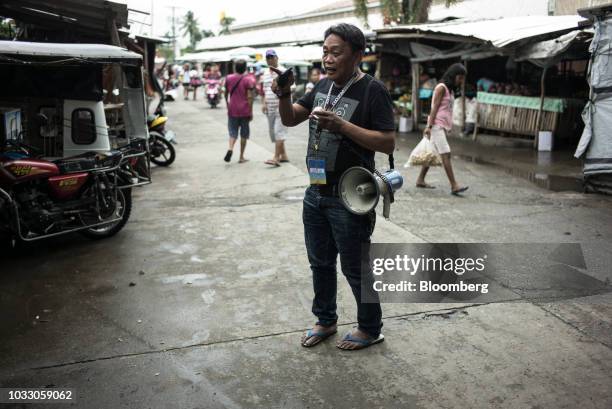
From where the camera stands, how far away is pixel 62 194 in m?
5.50

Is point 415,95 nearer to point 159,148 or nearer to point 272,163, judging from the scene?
point 272,163

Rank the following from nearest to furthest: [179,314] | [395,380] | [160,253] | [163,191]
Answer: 1. [395,380]
2. [179,314]
3. [160,253]
4. [163,191]

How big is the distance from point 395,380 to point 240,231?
3.34m

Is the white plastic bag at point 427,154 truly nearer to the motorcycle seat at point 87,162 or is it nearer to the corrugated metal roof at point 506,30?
the motorcycle seat at point 87,162

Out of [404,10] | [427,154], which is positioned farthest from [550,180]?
[404,10]

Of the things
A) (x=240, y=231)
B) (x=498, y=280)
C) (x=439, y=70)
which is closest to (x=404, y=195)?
(x=240, y=231)

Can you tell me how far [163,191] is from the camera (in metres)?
8.38

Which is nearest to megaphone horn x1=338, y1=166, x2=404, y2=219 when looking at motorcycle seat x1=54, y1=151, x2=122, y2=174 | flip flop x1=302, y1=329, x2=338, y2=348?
flip flop x1=302, y1=329, x2=338, y2=348

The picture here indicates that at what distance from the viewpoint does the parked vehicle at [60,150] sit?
514 cm

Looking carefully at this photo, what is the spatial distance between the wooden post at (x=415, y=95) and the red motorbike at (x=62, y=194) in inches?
412

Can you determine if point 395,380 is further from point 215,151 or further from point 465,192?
point 215,151

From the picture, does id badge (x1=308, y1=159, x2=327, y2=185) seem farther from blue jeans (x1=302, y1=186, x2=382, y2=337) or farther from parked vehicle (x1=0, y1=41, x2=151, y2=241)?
parked vehicle (x1=0, y1=41, x2=151, y2=241)

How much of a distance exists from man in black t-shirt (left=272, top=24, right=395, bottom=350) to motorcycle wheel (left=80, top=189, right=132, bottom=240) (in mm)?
3202

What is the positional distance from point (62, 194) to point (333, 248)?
320 centimetres
